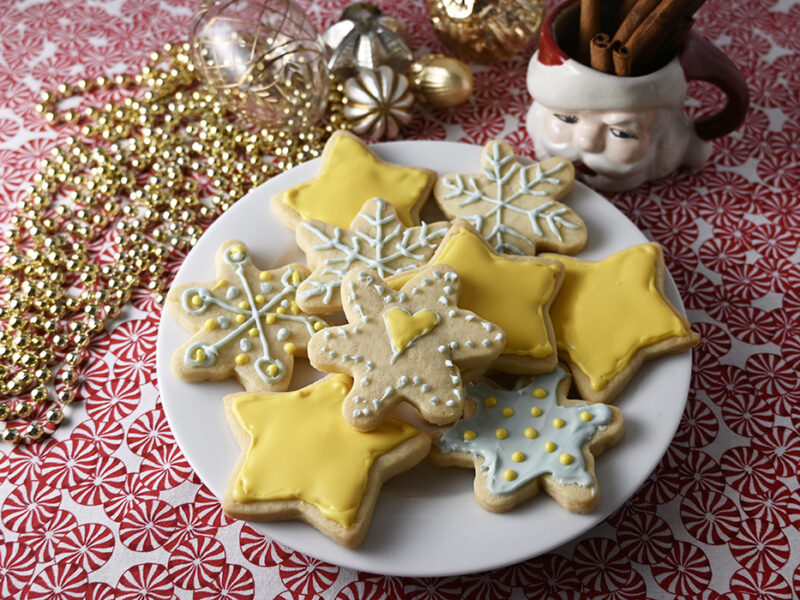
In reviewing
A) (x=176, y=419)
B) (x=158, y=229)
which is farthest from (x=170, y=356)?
(x=158, y=229)

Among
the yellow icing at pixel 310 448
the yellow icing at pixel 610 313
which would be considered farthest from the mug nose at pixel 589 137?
the yellow icing at pixel 310 448

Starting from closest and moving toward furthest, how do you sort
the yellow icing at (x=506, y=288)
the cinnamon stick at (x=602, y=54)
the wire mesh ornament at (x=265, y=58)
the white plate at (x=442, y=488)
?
the white plate at (x=442, y=488) < the yellow icing at (x=506, y=288) < the cinnamon stick at (x=602, y=54) < the wire mesh ornament at (x=265, y=58)

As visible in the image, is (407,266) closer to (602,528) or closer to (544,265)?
(544,265)

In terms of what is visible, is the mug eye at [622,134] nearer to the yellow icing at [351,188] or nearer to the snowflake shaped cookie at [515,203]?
the snowflake shaped cookie at [515,203]

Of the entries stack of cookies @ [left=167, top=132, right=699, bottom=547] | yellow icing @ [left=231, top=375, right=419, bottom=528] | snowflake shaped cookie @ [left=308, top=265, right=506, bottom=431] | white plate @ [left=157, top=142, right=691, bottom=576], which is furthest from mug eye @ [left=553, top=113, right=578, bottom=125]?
yellow icing @ [left=231, top=375, right=419, bottom=528]

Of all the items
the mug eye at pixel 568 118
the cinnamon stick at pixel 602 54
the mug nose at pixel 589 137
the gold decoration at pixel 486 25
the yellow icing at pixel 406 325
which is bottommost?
the yellow icing at pixel 406 325

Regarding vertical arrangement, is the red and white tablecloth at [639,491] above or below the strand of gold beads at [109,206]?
below

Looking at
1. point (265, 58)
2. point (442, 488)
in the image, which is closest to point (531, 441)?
point (442, 488)
